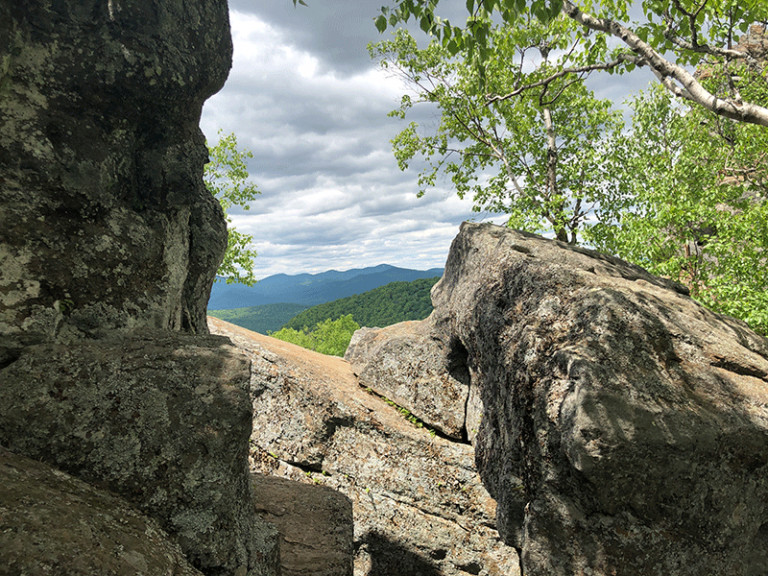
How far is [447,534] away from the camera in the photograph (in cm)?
1022

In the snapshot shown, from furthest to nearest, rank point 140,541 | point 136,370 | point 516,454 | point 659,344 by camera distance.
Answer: point 516,454 < point 659,344 < point 136,370 < point 140,541

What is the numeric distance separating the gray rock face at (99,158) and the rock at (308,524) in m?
3.36

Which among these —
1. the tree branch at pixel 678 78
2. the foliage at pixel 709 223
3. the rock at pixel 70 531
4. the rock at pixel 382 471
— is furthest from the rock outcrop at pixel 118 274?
the foliage at pixel 709 223

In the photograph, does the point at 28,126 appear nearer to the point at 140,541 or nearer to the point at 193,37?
the point at 193,37

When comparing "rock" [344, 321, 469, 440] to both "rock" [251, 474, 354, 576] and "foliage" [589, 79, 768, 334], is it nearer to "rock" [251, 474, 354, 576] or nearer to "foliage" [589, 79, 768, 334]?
"rock" [251, 474, 354, 576]

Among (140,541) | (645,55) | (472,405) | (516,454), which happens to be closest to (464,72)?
(645,55)

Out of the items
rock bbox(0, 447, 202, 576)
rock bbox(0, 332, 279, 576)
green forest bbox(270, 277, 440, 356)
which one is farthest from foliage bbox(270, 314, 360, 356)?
rock bbox(0, 447, 202, 576)

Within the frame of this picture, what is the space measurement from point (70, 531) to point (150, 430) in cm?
124

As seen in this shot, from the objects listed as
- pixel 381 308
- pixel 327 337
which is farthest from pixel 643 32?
pixel 381 308

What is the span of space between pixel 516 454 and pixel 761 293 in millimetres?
11746

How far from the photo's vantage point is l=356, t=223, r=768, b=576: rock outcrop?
255 inches

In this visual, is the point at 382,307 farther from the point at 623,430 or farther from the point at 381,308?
the point at 623,430

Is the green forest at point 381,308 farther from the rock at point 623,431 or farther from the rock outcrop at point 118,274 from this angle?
the rock outcrop at point 118,274

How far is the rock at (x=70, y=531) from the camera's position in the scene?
2869mm
